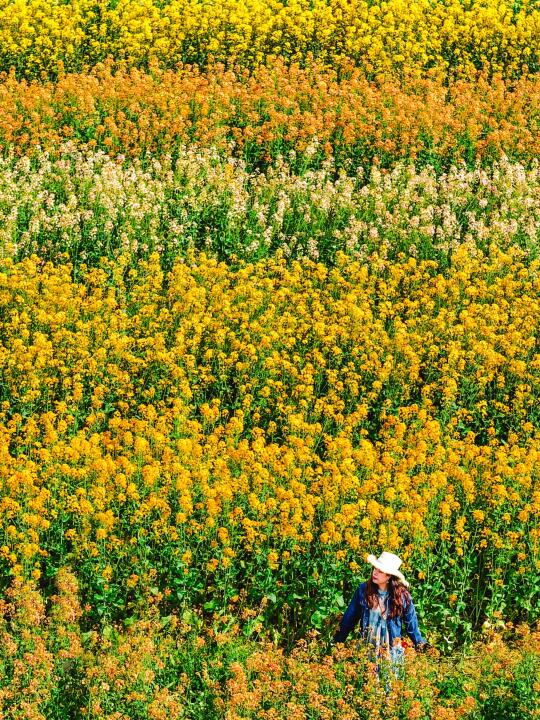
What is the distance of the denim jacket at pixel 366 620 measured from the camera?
7.56m

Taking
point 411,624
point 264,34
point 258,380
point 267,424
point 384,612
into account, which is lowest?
point 411,624

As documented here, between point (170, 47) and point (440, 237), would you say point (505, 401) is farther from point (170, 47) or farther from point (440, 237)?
point (170, 47)

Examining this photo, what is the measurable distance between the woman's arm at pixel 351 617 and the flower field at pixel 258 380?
16 centimetres

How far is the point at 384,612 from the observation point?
24.7 ft

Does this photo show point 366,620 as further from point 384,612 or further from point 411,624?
point 411,624

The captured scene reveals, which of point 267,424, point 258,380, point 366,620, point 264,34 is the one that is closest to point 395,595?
point 366,620

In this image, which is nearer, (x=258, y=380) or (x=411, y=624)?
(x=411, y=624)

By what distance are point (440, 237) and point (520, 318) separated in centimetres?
216

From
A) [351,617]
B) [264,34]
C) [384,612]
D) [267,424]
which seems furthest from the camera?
[264,34]

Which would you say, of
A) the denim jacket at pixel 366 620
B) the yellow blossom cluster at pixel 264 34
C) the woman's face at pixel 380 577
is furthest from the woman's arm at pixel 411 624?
the yellow blossom cluster at pixel 264 34

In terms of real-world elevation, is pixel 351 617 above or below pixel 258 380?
below

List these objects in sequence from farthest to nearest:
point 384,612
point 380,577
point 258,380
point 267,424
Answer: point 258,380 → point 267,424 → point 384,612 → point 380,577

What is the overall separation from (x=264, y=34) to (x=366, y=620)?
50.9 feet

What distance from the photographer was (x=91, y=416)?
10.3 m
